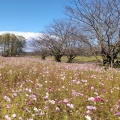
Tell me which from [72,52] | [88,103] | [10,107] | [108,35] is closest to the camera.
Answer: [10,107]

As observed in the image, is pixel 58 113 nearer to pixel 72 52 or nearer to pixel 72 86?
pixel 72 86

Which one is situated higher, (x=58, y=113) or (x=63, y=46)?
(x=63, y=46)

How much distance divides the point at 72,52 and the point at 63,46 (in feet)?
6.53

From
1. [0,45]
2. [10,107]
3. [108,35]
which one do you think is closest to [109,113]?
[10,107]

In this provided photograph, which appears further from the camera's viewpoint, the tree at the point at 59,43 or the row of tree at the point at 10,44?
the row of tree at the point at 10,44

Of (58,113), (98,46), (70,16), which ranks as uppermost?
(70,16)

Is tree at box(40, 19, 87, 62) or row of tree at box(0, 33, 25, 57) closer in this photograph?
tree at box(40, 19, 87, 62)

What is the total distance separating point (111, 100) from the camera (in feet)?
13.6

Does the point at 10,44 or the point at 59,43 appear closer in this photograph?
the point at 59,43

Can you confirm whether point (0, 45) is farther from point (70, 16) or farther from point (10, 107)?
point (10, 107)

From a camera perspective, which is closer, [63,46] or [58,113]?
[58,113]

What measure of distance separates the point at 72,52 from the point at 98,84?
2486cm

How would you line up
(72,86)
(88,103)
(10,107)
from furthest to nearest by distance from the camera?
(72,86) < (88,103) < (10,107)

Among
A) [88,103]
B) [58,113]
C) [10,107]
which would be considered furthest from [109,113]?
[10,107]
